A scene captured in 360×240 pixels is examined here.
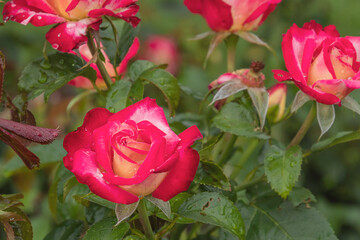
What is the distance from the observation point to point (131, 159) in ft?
1.39

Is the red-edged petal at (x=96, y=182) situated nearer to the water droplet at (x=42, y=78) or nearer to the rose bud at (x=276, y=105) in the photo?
the water droplet at (x=42, y=78)

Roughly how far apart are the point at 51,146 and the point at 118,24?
209mm

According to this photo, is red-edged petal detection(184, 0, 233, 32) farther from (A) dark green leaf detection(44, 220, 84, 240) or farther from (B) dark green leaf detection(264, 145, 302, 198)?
(A) dark green leaf detection(44, 220, 84, 240)

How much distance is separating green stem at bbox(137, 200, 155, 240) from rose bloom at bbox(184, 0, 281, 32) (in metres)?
0.28

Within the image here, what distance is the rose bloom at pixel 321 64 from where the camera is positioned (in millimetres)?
516

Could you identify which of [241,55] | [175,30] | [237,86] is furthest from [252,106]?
[175,30]

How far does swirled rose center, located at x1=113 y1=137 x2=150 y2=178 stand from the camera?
42 centimetres

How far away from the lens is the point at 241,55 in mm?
1606

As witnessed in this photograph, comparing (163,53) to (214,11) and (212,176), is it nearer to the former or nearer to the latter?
(214,11)

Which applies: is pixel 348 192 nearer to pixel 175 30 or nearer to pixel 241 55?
pixel 241 55

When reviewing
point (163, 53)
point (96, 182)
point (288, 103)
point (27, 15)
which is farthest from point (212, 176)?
point (163, 53)

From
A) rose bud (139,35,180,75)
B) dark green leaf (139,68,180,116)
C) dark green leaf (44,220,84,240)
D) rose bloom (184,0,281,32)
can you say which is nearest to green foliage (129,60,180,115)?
dark green leaf (139,68,180,116)

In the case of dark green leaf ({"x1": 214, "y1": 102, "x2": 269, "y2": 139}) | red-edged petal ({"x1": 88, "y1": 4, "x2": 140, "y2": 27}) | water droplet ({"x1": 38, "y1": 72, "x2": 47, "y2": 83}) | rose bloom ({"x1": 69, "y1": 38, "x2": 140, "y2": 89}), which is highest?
red-edged petal ({"x1": 88, "y1": 4, "x2": 140, "y2": 27})

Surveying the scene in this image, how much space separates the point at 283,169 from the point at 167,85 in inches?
6.5
